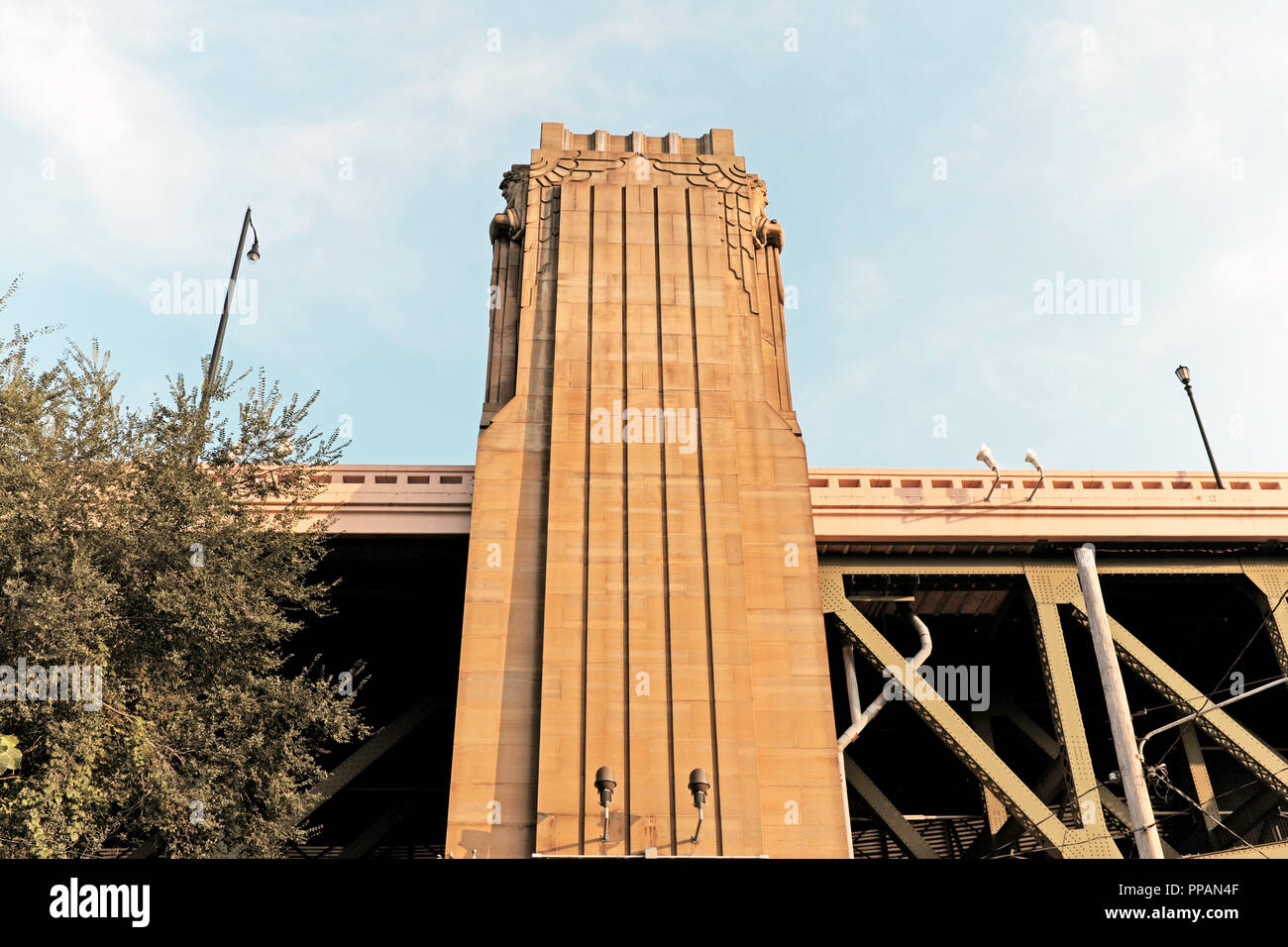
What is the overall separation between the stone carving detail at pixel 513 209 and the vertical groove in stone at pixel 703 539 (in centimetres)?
372

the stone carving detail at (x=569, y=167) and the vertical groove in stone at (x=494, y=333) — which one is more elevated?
the stone carving detail at (x=569, y=167)

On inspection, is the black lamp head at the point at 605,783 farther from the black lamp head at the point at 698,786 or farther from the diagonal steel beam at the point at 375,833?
the diagonal steel beam at the point at 375,833

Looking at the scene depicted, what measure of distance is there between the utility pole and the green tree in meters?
11.9

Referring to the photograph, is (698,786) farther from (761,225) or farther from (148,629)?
(761,225)

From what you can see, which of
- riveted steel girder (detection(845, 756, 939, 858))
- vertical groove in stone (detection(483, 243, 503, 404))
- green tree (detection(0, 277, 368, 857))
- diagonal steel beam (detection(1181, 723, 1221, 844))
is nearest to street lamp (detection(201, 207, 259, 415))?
green tree (detection(0, 277, 368, 857))

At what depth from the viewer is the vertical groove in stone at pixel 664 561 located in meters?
18.9

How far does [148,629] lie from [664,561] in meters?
8.67

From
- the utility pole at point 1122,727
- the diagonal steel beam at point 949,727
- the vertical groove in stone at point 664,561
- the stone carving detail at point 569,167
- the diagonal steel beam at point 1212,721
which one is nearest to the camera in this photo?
the utility pole at point 1122,727

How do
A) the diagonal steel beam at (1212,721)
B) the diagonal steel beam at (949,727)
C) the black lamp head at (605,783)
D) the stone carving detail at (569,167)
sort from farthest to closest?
the stone carving detail at (569,167), the diagonal steel beam at (1212,721), the diagonal steel beam at (949,727), the black lamp head at (605,783)

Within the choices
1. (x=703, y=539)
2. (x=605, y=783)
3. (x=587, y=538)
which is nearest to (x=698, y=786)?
(x=605, y=783)

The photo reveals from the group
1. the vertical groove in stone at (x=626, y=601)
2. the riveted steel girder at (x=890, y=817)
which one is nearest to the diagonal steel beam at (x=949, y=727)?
the riveted steel girder at (x=890, y=817)

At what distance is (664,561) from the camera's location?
69.9 feet
